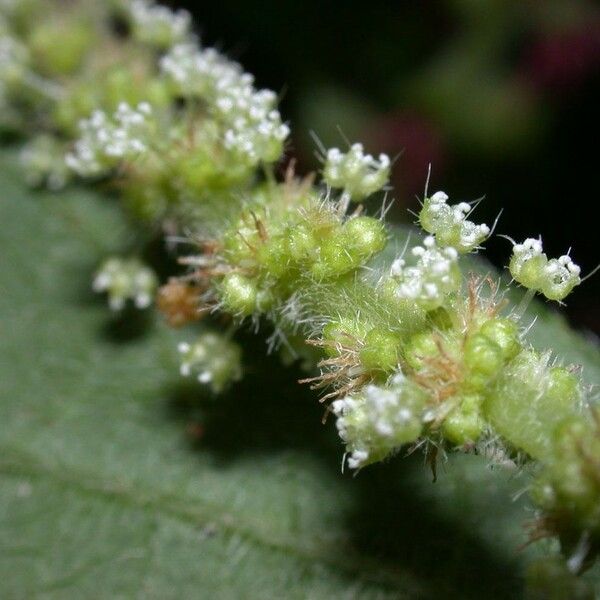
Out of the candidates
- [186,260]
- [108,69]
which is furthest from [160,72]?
[186,260]

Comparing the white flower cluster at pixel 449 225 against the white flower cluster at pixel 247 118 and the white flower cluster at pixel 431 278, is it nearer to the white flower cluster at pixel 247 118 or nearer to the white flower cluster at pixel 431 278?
the white flower cluster at pixel 431 278

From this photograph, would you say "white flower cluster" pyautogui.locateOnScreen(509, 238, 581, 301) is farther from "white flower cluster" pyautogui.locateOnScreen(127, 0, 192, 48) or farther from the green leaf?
"white flower cluster" pyautogui.locateOnScreen(127, 0, 192, 48)

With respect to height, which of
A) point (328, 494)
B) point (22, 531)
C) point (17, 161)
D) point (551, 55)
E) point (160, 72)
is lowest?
point (22, 531)

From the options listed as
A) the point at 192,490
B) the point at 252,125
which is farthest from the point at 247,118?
the point at 192,490

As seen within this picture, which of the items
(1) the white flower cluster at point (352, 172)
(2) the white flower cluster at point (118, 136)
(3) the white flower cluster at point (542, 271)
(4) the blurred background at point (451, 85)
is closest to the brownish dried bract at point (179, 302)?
(2) the white flower cluster at point (118, 136)

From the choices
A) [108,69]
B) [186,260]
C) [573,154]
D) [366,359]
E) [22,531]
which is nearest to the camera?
[366,359]

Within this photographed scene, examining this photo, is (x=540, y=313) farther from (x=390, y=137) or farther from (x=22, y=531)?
(x=390, y=137)

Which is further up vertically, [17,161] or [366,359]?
[366,359]

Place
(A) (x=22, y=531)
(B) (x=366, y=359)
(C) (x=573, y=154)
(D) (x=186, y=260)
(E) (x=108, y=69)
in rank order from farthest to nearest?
(C) (x=573, y=154), (E) (x=108, y=69), (A) (x=22, y=531), (D) (x=186, y=260), (B) (x=366, y=359)

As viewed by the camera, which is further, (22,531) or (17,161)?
(17,161)
